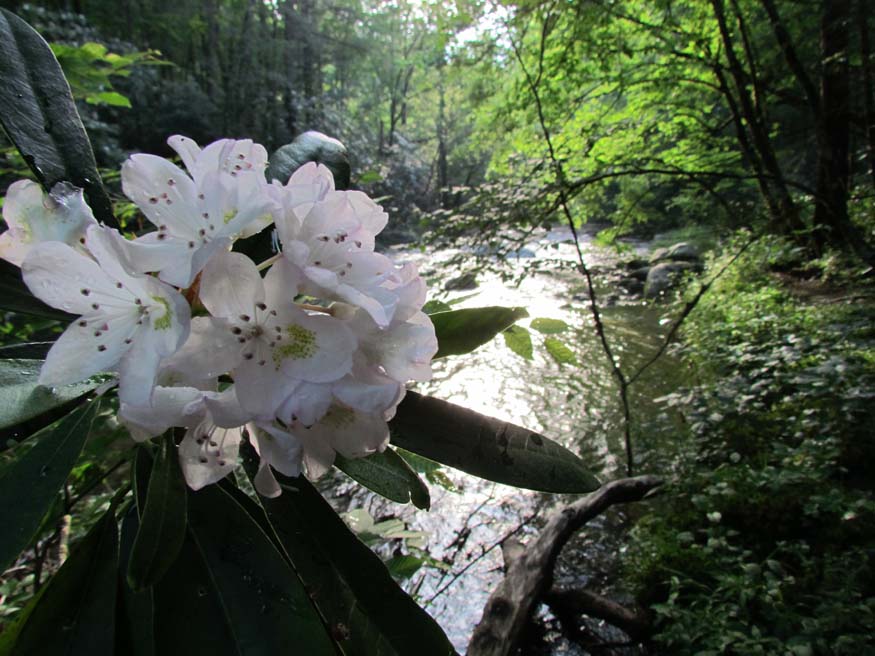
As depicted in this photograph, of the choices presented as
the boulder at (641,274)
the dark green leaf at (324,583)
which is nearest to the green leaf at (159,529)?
the dark green leaf at (324,583)

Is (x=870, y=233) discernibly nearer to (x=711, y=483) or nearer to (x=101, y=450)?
(x=711, y=483)

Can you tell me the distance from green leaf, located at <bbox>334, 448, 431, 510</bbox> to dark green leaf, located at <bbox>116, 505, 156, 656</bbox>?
23 cm

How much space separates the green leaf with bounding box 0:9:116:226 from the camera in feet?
1.85

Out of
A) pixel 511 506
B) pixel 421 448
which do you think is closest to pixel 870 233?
pixel 511 506

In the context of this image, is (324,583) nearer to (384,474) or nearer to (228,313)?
(384,474)

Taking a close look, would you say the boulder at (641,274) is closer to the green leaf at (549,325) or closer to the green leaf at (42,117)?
the green leaf at (549,325)

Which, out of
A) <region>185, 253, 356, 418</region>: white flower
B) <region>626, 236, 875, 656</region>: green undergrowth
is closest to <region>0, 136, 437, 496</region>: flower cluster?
<region>185, 253, 356, 418</region>: white flower

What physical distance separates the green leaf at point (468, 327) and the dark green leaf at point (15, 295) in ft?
1.40

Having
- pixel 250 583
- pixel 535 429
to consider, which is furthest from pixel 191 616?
pixel 535 429

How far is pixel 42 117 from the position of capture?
1.95ft

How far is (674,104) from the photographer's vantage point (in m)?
4.62

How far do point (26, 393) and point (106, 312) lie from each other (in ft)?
0.34

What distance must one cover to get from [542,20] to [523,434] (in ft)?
11.3

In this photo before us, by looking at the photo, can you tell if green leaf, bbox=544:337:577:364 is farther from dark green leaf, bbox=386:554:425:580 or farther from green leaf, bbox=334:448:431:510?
dark green leaf, bbox=386:554:425:580
